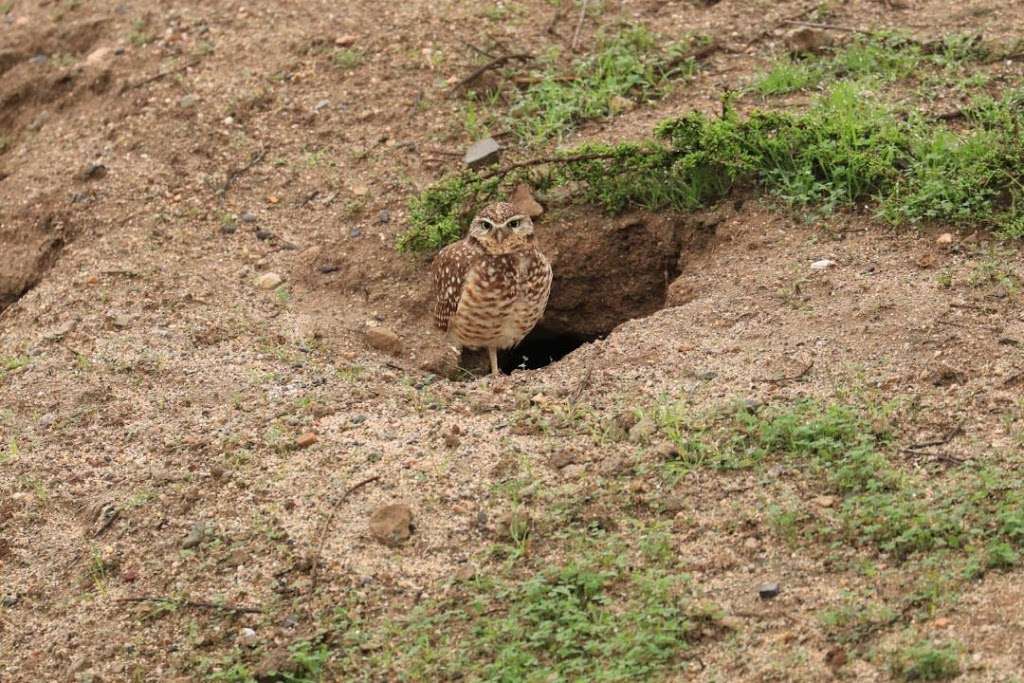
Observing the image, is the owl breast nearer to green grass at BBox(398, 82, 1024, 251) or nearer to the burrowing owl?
the burrowing owl

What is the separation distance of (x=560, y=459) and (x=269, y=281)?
2.51 m

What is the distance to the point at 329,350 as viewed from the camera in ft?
20.7

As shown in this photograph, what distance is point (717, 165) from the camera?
661 centimetres

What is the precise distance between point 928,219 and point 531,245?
1788mm

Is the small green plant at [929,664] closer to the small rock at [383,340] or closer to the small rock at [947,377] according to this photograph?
the small rock at [947,377]

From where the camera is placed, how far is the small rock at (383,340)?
6.55 meters

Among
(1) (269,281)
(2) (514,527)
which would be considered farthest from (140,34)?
(2) (514,527)

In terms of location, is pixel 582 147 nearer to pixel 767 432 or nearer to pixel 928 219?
pixel 928 219

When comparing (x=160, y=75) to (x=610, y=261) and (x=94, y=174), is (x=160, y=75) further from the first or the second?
(x=610, y=261)

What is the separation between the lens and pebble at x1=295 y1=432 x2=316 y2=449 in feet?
17.0

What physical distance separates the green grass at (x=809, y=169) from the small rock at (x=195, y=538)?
2505 millimetres

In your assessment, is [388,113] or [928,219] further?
[388,113]

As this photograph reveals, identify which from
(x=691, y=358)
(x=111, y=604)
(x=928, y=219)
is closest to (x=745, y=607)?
(x=691, y=358)

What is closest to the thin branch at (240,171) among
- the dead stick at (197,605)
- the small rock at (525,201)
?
the small rock at (525,201)
